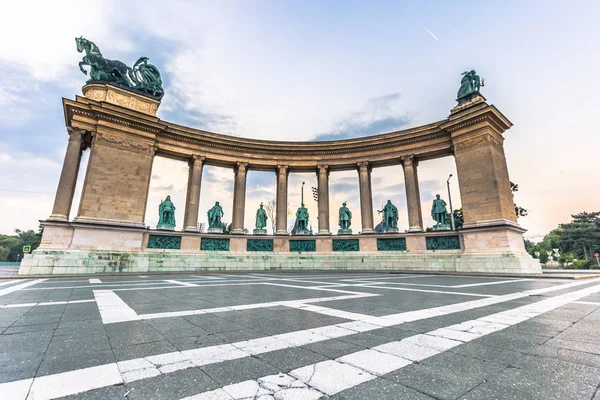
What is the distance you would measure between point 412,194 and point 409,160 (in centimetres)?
343

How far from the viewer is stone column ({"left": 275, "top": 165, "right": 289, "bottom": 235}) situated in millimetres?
26445

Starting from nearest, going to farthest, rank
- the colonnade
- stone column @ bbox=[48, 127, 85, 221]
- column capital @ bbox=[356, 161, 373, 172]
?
1. stone column @ bbox=[48, 127, 85, 221]
2. the colonnade
3. column capital @ bbox=[356, 161, 373, 172]

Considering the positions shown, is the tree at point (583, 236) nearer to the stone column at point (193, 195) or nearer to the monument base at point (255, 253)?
the monument base at point (255, 253)

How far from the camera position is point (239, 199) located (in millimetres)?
26984

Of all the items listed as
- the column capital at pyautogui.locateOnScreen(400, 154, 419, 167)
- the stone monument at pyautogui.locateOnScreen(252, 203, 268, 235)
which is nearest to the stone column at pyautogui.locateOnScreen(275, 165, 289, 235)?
the stone monument at pyautogui.locateOnScreen(252, 203, 268, 235)

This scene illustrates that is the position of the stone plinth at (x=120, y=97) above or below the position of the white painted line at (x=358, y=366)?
above

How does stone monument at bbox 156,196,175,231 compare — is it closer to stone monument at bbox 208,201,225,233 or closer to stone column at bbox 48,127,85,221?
stone monument at bbox 208,201,225,233

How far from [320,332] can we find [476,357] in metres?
1.73

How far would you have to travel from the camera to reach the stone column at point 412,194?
24.0 m

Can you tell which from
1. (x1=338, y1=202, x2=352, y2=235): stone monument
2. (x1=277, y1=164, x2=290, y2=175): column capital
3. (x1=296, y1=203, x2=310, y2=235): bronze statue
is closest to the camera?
(x1=338, y1=202, x2=352, y2=235): stone monument

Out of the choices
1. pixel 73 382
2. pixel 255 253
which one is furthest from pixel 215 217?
pixel 73 382

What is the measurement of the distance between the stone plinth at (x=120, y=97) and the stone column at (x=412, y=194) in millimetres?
24243

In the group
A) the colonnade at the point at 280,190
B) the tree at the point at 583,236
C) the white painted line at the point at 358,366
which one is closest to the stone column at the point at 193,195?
the colonnade at the point at 280,190

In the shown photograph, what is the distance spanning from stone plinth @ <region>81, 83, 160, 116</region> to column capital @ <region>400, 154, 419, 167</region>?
78.3 ft
